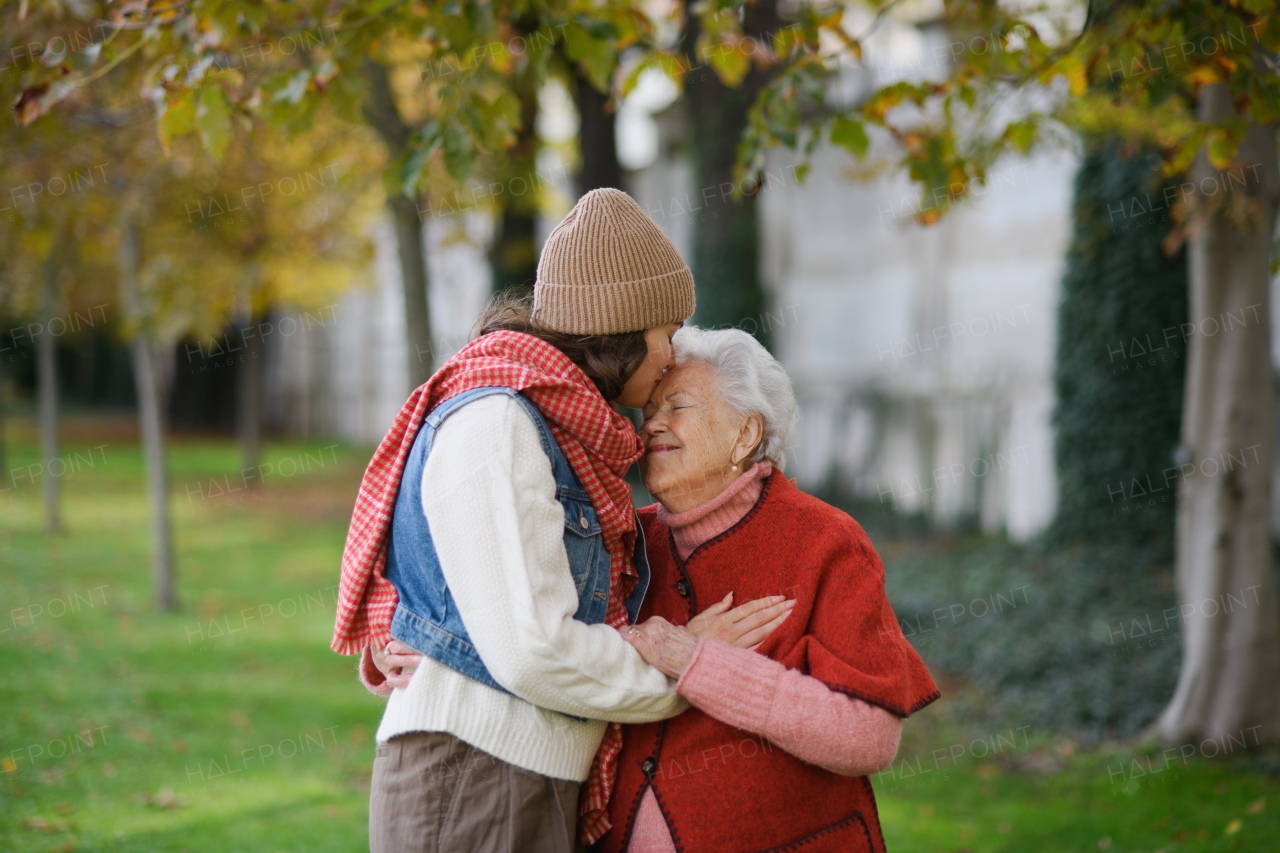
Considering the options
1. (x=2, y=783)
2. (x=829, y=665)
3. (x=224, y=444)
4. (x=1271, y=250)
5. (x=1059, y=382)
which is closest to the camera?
(x=829, y=665)

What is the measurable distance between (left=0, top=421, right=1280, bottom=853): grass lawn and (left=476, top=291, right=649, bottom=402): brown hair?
3015 millimetres

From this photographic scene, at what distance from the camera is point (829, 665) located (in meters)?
2.02

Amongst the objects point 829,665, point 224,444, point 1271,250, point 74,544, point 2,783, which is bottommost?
point 224,444

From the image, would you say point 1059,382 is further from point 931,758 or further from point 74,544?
point 74,544

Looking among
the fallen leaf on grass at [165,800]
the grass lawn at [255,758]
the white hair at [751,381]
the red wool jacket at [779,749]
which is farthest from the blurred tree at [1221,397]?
the fallen leaf on grass at [165,800]

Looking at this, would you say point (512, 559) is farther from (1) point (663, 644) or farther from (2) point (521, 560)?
(1) point (663, 644)

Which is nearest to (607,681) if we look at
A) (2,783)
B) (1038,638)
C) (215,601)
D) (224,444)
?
(2,783)

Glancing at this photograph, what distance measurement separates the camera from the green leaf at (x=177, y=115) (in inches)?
115

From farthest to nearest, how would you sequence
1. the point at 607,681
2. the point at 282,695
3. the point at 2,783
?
the point at 282,695
the point at 2,783
the point at 607,681

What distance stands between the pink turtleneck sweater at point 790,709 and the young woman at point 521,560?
8 cm

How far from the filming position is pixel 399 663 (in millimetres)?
1974

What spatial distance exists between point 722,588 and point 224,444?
74.5 ft

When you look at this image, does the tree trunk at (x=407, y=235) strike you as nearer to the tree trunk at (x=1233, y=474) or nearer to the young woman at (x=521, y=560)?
the young woman at (x=521, y=560)

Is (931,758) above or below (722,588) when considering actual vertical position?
below
